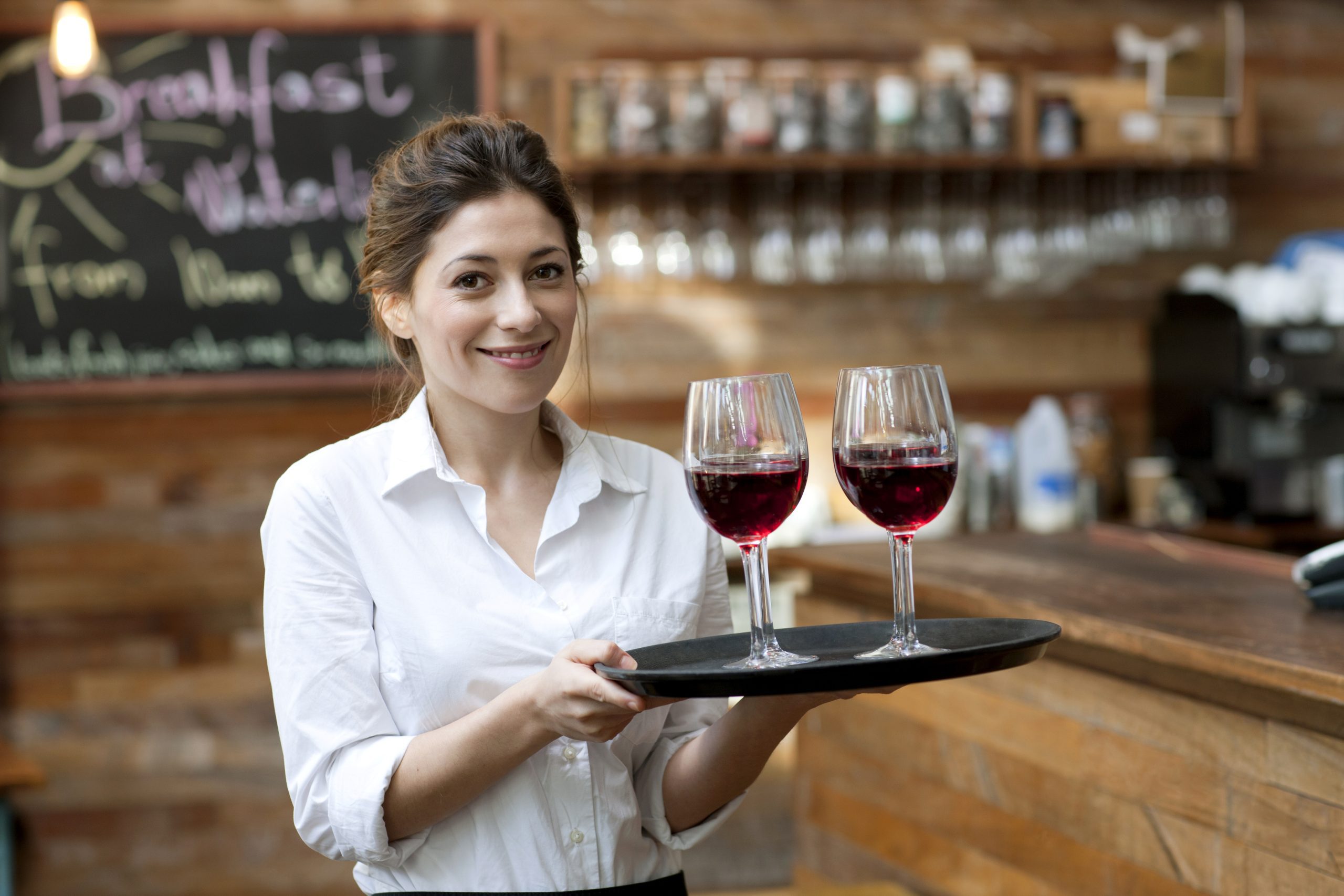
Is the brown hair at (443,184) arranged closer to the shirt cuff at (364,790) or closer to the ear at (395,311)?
the ear at (395,311)

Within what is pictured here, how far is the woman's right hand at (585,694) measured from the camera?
0.99 m

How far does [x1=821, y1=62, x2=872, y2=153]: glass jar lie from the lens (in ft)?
11.3

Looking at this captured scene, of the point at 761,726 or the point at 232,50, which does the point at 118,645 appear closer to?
the point at 232,50

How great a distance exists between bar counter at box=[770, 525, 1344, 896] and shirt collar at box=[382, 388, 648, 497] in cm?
62

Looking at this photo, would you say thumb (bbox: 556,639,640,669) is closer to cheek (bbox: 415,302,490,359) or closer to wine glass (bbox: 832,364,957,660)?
wine glass (bbox: 832,364,957,660)

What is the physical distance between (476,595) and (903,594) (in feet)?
1.40

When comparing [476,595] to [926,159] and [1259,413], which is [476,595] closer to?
[926,159]

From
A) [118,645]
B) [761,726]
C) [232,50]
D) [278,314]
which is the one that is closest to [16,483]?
[118,645]

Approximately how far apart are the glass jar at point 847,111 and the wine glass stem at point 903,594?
2.56 metres

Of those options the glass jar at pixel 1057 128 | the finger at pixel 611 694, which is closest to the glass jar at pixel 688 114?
the glass jar at pixel 1057 128

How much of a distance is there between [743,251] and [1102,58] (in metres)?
1.20

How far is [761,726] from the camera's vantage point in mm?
1211

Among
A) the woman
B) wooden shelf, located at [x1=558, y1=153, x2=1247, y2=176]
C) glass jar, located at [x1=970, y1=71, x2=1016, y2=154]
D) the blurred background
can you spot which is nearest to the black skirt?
the woman

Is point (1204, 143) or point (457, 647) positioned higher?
point (1204, 143)
